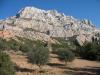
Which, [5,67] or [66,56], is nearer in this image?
[5,67]

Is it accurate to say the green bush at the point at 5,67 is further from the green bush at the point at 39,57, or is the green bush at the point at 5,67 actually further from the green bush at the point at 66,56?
the green bush at the point at 66,56

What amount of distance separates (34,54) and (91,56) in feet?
123

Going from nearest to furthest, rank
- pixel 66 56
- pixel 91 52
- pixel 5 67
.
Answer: pixel 5 67 < pixel 66 56 < pixel 91 52

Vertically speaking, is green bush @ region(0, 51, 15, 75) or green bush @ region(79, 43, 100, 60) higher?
green bush @ region(79, 43, 100, 60)

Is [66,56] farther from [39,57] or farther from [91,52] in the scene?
[91,52]

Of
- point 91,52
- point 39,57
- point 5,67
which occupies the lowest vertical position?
point 5,67

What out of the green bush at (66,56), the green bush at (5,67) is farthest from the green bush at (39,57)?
the green bush at (66,56)

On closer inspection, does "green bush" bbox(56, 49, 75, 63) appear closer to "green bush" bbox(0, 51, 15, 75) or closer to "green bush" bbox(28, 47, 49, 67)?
"green bush" bbox(28, 47, 49, 67)

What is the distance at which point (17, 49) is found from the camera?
318 ft

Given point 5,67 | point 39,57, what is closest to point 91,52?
point 39,57

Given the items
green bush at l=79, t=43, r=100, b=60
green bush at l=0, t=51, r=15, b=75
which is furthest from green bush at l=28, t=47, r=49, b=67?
green bush at l=79, t=43, r=100, b=60

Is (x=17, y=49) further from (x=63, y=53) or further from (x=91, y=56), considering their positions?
(x=63, y=53)

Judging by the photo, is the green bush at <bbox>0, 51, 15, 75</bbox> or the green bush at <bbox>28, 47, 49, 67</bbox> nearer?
the green bush at <bbox>0, 51, 15, 75</bbox>

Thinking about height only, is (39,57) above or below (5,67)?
above
